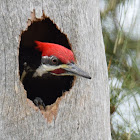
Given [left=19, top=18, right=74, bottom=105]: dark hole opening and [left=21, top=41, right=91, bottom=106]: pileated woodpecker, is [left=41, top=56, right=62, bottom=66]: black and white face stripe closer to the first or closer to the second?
[left=21, top=41, right=91, bottom=106]: pileated woodpecker

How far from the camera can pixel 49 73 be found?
238 cm

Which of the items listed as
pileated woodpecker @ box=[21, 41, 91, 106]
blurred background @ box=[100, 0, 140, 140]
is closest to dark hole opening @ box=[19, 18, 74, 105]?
pileated woodpecker @ box=[21, 41, 91, 106]

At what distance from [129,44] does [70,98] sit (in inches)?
47.0

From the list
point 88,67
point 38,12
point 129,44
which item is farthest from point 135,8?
point 38,12

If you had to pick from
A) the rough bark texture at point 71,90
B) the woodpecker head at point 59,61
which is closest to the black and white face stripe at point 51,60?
the woodpecker head at point 59,61

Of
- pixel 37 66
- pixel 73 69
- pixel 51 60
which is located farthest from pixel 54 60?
pixel 37 66

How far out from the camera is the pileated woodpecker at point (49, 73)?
2055 mm

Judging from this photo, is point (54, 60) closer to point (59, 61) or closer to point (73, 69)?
point (59, 61)

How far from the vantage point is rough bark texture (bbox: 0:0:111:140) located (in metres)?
1.94

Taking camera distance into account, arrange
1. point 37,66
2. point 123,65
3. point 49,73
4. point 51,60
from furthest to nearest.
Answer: point 123,65 → point 37,66 → point 49,73 → point 51,60

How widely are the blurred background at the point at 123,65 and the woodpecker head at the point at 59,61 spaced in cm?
74

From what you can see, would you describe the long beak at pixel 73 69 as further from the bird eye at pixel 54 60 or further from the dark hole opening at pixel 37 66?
the dark hole opening at pixel 37 66

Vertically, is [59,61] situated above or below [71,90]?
above

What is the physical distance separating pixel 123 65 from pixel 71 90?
42.2 inches
